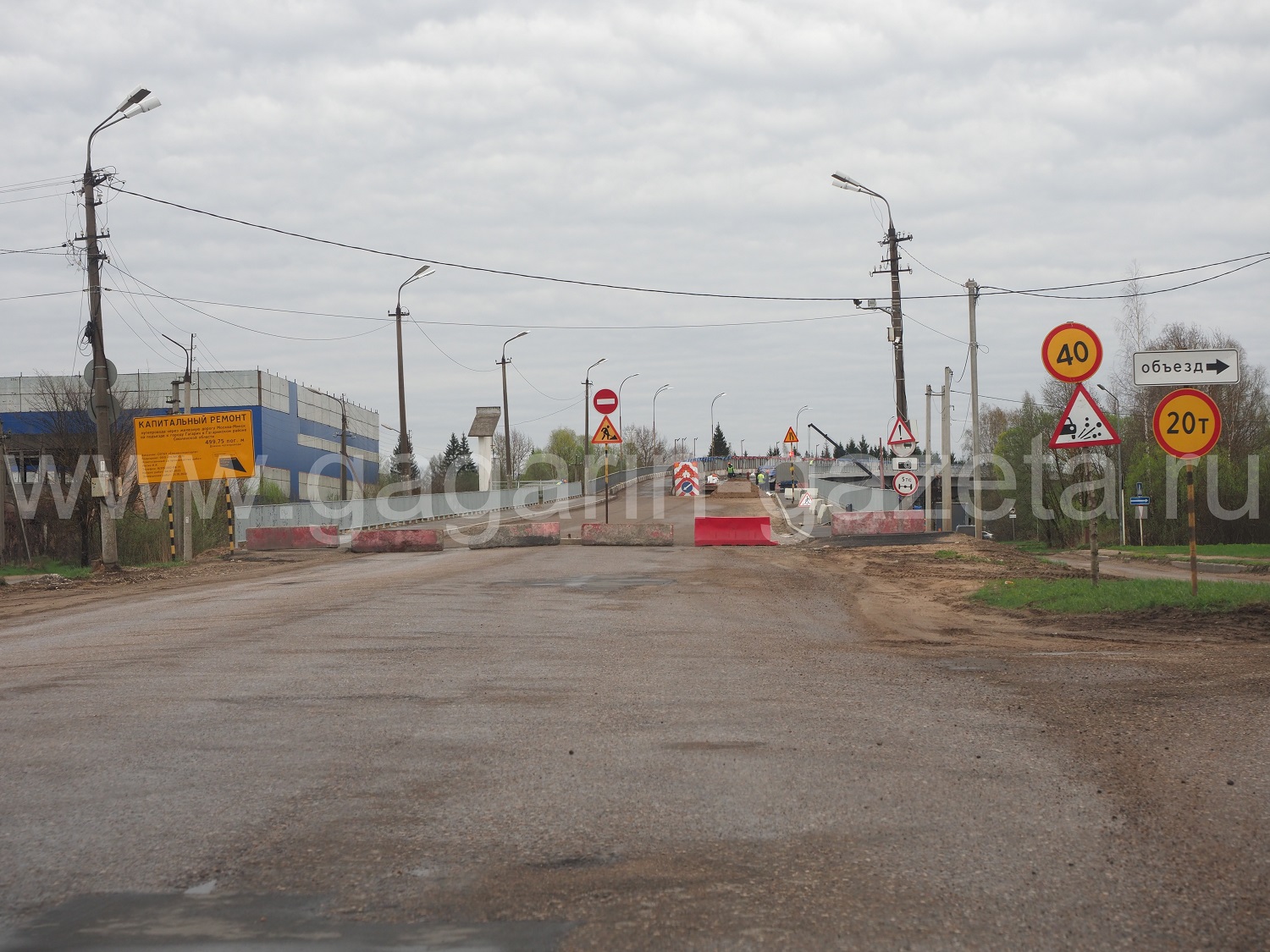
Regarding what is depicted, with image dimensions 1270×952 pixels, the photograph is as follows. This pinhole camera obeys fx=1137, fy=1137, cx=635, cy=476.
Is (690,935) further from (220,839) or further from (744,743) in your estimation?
(744,743)

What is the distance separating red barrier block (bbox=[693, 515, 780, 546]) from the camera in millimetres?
31703

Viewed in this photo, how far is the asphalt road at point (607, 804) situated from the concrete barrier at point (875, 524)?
2141cm

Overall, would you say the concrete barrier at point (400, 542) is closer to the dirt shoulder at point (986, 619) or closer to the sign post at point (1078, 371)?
the dirt shoulder at point (986, 619)

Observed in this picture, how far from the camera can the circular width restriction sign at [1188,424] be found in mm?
13117

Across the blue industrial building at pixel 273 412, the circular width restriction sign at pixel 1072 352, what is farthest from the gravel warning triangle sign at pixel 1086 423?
the blue industrial building at pixel 273 412

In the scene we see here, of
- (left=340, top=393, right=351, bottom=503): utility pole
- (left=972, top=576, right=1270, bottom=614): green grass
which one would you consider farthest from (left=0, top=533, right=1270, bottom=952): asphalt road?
(left=340, top=393, right=351, bottom=503): utility pole

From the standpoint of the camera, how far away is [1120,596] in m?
14.5

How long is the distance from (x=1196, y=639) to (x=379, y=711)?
27.4 ft

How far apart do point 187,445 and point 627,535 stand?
462 inches

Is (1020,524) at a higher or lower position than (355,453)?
lower

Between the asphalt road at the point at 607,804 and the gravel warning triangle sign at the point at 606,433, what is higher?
the gravel warning triangle sign at the point at 606,433

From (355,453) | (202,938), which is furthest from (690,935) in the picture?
(355,453)

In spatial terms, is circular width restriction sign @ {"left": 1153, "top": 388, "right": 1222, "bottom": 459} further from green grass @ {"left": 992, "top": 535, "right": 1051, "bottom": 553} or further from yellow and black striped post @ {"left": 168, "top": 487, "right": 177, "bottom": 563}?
green grass @ {"left": 992, "top": 535, "right": 1051, "bottom": 553}

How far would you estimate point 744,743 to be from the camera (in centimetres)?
659
